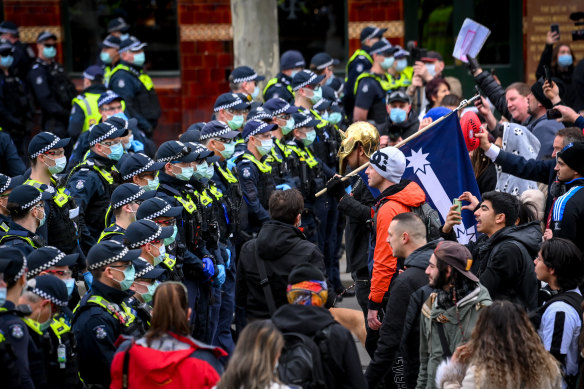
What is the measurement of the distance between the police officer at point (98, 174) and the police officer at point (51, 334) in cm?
308

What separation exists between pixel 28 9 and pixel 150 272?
11.3m

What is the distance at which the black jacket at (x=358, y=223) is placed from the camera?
7.79 m

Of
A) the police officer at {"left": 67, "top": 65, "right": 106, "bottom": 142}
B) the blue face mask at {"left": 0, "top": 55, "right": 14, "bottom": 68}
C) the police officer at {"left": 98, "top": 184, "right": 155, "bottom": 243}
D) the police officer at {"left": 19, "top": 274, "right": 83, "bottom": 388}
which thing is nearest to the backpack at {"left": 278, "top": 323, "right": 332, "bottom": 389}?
the police officer at {"left": 19, "top": 274, "right": 83, "bottom": 388}

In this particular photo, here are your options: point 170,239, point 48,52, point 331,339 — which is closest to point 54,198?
point 170,239

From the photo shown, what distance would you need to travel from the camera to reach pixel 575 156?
729 centimetres

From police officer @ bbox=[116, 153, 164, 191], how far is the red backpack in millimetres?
3233

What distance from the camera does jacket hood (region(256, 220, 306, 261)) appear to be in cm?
663

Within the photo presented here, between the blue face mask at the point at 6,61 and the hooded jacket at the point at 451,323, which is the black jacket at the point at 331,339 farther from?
the blue face mask at the point at 6,61

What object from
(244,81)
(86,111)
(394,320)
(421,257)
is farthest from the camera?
(86,111)

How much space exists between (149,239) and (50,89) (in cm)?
836

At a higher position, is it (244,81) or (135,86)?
(244,81)

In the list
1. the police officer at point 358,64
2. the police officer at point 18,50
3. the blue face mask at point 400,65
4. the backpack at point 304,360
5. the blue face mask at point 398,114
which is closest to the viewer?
the backpack at point 304,360

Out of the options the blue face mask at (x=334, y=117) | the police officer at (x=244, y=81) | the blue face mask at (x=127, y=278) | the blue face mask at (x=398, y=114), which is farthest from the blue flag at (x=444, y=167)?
the police officer at (x=244, y=81)

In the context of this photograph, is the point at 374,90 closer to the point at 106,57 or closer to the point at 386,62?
the point at 386,62
